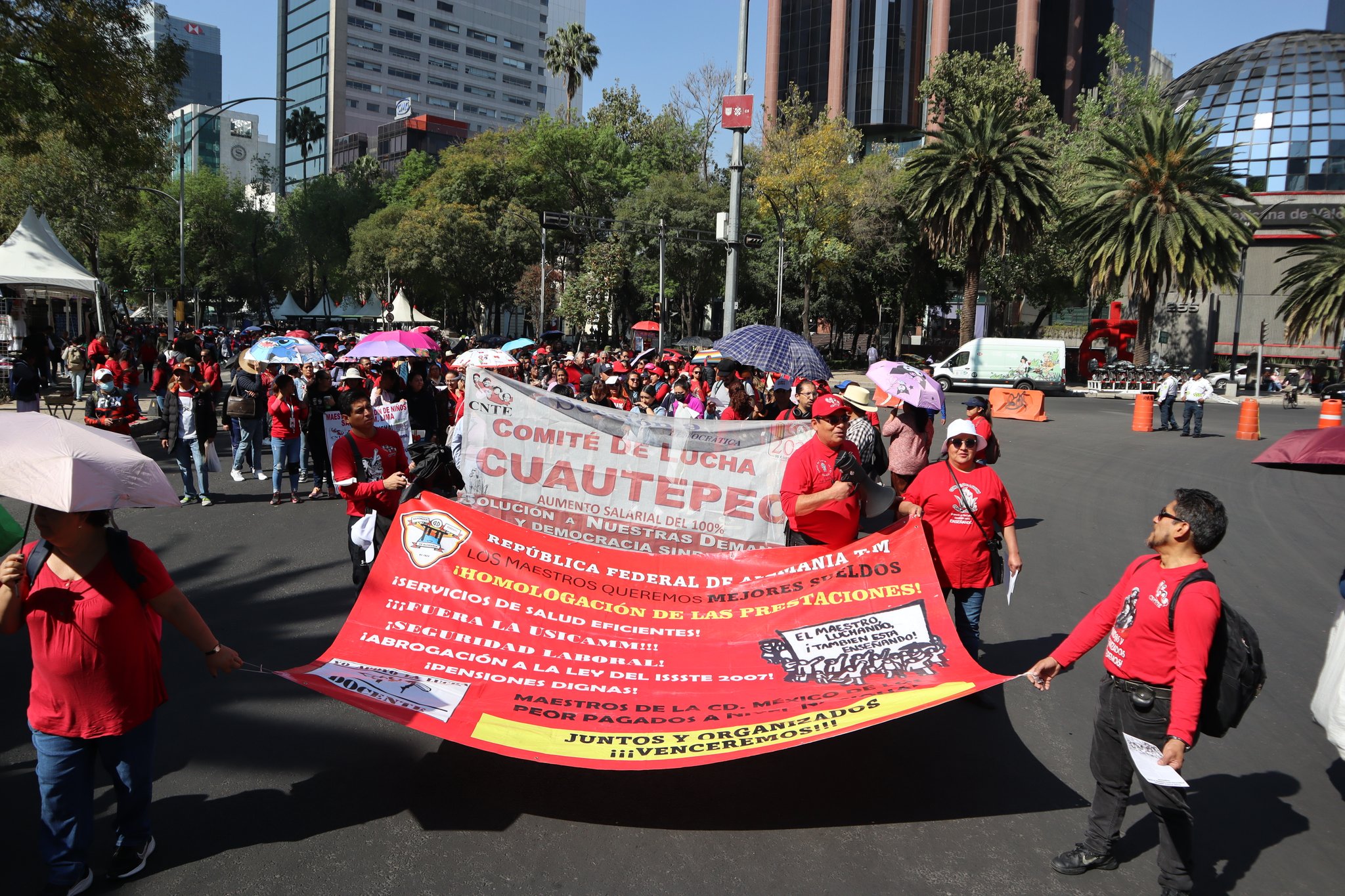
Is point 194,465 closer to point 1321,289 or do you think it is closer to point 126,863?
point 126,863

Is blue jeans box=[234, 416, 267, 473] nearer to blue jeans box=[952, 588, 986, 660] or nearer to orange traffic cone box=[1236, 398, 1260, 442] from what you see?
blue jeans box=[952, 588, 986, 660]

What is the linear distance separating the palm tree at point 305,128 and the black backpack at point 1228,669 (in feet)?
456

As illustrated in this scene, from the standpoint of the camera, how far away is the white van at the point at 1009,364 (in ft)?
130

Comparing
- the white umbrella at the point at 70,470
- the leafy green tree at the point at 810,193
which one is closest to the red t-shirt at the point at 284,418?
the white umbrella at the point at 70,470

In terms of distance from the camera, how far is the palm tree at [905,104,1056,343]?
135 feet

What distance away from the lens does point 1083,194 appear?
1679 inches

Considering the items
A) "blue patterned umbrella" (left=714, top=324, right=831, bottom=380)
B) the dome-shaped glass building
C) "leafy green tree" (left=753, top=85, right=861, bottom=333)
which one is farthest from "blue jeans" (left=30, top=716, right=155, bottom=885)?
the dome-shaped glass building

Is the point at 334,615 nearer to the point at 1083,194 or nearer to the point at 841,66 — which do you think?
the point at 1083,194

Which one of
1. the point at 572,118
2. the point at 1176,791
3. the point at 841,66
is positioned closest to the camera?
the point at 1176,791

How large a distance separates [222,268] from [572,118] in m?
27.7

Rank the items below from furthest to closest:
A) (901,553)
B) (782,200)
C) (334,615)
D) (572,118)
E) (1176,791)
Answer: (572,118) → (782,200) → (334,615) → (901,553) → (1176,791)

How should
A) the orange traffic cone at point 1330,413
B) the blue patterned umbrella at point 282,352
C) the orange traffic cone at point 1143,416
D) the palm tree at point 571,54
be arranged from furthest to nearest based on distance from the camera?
the palm tree at point 571,54 → the orange traffic cone at point 1143,416 → the orange traffic cone at point 1330,413 → the blue patterned umbrella at point 282,352

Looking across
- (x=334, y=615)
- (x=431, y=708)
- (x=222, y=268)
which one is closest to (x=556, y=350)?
(x=334, y=615)

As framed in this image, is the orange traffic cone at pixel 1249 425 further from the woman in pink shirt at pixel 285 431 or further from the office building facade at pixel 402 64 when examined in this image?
the office building facade at pixel 402 64
